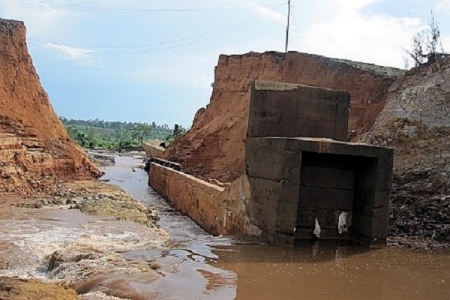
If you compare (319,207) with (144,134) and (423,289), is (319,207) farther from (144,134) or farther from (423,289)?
(144,134)

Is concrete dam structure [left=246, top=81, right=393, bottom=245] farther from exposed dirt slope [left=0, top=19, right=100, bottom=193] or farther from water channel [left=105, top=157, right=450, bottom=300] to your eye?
exposed dirt slope [left=0, top=19, right=100, bottom=193]

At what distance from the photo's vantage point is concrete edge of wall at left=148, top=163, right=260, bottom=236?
948 cm

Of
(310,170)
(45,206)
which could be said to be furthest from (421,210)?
(45,206)

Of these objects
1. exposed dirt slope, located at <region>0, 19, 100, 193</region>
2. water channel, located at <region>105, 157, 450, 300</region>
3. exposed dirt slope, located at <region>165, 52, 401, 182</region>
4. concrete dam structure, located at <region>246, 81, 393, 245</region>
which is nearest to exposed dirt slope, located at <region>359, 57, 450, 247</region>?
concrete dam structure, located at <region>246, 81, 393, 245</region>

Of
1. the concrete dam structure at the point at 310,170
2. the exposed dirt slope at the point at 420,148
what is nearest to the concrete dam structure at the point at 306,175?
the concrete dam structure at the point at 310,170

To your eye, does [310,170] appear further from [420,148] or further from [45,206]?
[45,206]

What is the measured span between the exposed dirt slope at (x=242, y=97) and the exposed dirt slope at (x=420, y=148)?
6.93 feet

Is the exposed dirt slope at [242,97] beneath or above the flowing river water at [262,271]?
above

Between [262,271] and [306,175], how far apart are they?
2.76m

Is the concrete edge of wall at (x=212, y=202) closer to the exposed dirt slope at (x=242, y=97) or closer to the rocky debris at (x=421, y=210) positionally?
the rocky debris at (x=421, y=210)

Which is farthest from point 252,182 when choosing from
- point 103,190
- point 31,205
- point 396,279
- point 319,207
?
point 103,190

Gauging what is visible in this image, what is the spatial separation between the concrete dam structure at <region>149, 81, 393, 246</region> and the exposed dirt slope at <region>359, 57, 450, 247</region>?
1039 millimetres

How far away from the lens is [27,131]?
67.5 feet

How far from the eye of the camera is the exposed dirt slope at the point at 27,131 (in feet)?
Answer: 58.5
